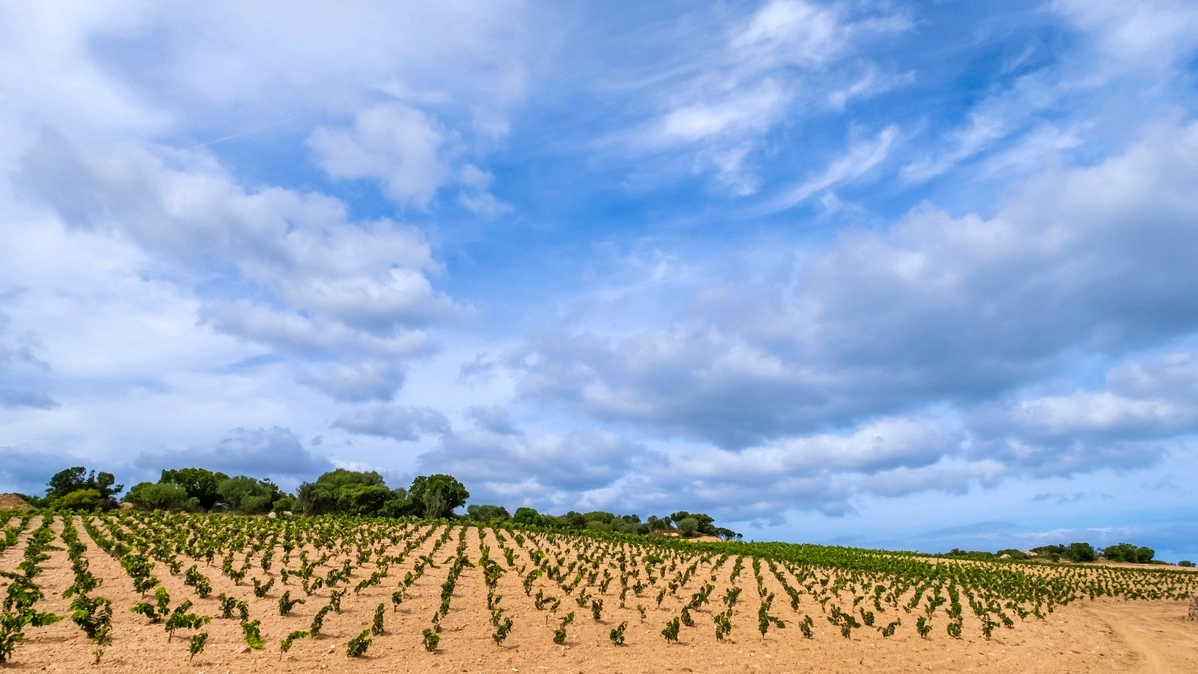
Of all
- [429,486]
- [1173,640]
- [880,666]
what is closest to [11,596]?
[880,666]

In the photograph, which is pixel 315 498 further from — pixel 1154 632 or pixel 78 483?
pixel 1154 632

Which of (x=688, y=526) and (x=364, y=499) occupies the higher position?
(x=688, y=526)

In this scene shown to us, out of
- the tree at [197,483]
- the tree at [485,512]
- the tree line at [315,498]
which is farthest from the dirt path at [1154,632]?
the tree at [197,483]

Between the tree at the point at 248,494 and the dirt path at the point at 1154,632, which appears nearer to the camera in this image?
the dirt path at the point at 1154,632

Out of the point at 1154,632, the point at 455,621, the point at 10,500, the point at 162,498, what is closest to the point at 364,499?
the point at 162,498

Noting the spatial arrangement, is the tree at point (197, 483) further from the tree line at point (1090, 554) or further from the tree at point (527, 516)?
the tree line at point (1090, 554)

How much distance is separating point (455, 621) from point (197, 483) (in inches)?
3252

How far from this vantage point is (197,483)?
86.9m

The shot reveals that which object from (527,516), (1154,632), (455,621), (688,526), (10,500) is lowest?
(455,621)

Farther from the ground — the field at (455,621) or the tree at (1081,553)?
the tree at (1081,553)

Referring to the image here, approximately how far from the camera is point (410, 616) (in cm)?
1920

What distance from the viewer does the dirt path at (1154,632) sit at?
2428 centimetres

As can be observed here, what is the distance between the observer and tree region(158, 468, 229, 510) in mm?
86562

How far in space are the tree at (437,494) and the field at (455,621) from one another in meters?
43.6
